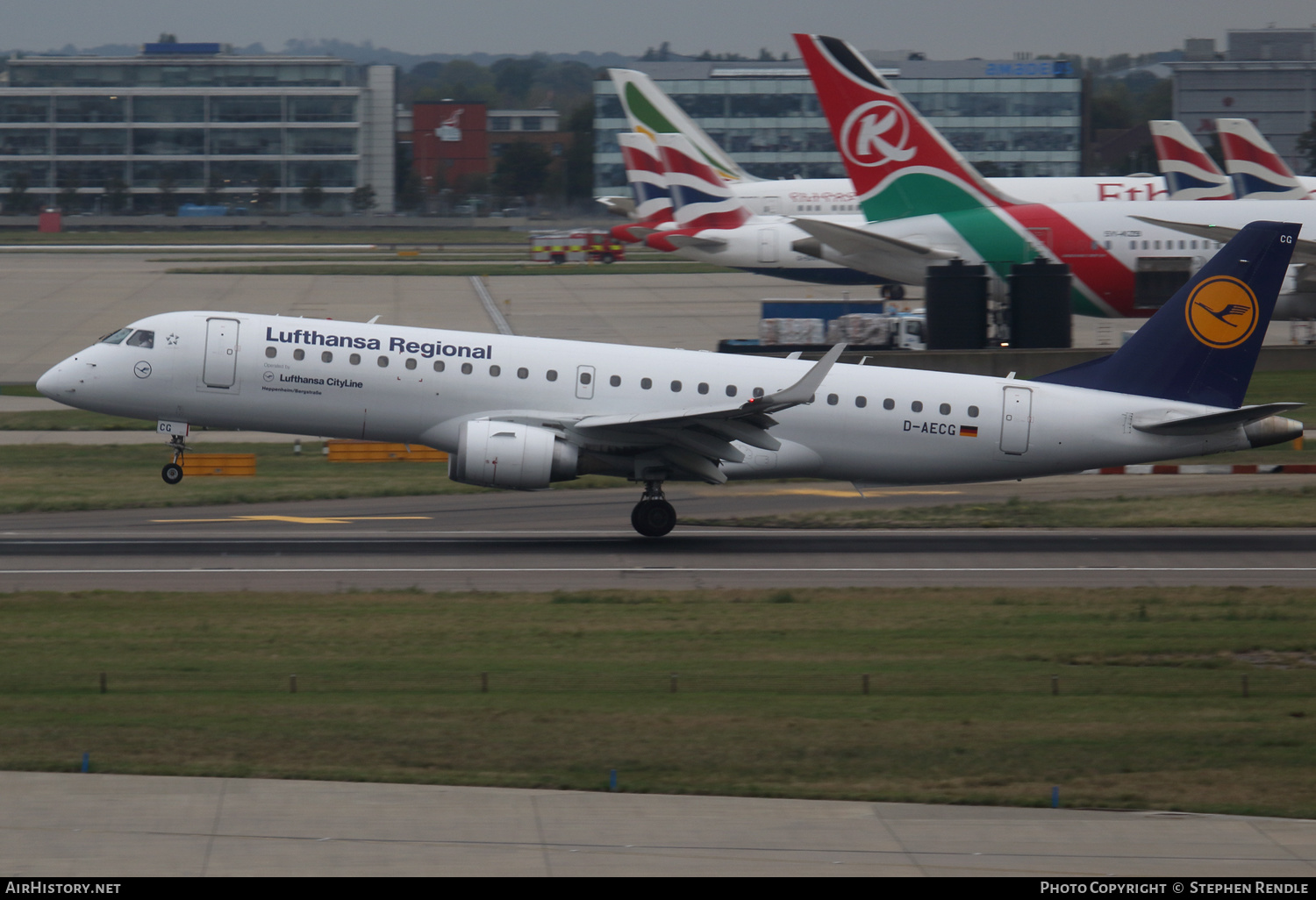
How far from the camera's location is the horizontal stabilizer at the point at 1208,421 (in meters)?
26.4

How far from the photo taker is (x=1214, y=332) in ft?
92.1

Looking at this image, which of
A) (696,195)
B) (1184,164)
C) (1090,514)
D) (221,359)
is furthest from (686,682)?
(1184,164)

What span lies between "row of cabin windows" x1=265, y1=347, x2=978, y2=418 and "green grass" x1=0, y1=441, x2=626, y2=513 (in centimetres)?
452

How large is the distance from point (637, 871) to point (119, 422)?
3599 cm

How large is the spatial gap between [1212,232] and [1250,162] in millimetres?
26953

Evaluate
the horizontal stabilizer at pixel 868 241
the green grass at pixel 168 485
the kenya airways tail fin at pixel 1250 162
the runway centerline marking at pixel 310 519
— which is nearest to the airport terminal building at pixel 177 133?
the kenya airways tail fin at pixel 1250 162

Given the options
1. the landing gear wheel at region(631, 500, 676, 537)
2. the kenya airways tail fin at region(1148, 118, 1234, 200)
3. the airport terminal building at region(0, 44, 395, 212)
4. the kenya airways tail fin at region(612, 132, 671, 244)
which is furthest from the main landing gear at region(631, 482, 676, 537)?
the airport terminal building at region(0, 44, 395, 212)

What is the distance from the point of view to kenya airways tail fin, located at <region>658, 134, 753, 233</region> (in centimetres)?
7581

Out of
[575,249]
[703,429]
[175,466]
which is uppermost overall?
[575,249]

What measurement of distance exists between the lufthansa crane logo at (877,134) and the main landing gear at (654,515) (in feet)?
89.1

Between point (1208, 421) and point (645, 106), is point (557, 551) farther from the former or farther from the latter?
point (645, 106)

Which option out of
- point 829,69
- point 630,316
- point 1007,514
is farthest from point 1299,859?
point 630,316

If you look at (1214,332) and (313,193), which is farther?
(313,193)

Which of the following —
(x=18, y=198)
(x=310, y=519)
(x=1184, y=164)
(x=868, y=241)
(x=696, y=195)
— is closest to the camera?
(x=310, y=519)
